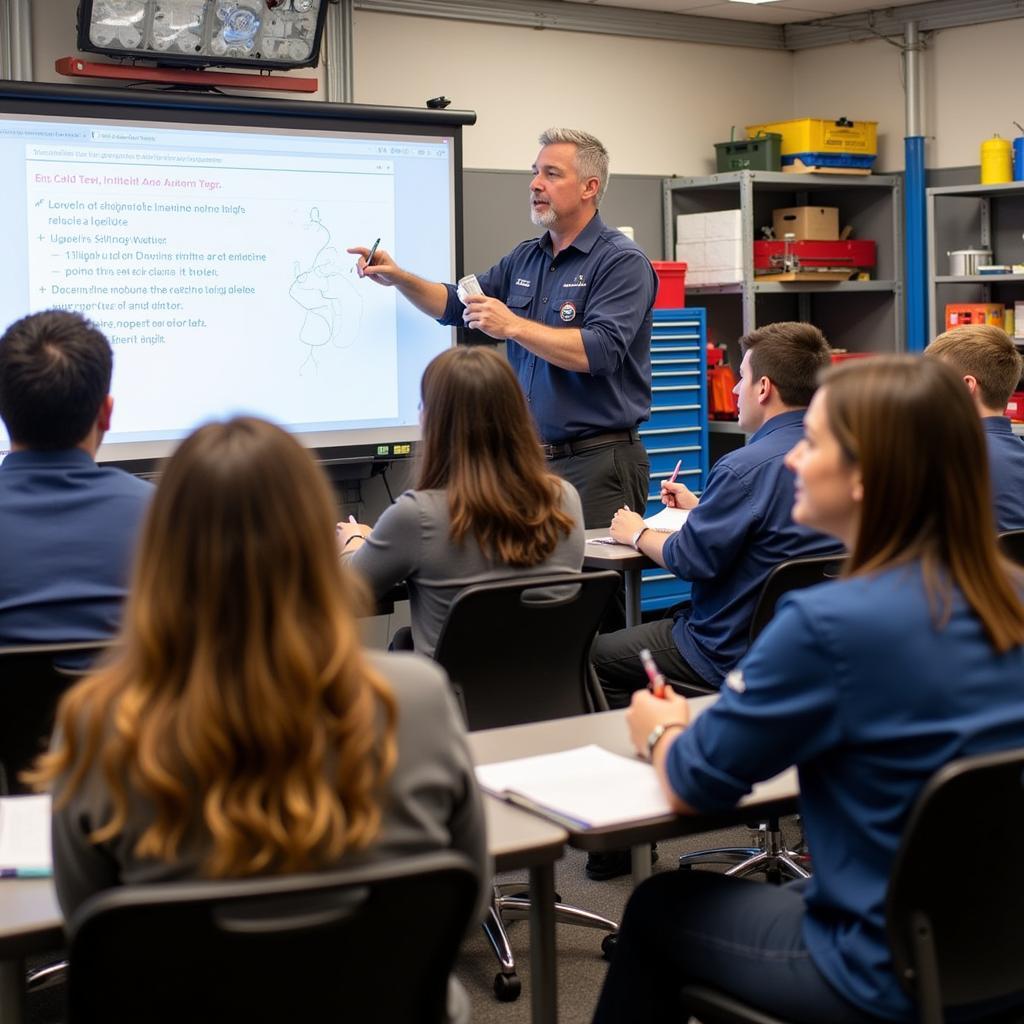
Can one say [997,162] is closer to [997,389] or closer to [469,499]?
[997,389]

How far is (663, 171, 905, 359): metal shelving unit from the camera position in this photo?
19.7ft

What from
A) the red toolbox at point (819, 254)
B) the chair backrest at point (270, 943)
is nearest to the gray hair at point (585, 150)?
the red toolbox at point (819, 254)

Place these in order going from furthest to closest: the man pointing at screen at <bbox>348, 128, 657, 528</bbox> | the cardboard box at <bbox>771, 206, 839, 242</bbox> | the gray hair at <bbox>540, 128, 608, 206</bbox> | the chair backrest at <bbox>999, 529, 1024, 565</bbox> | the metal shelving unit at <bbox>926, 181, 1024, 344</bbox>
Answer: the cardboard box at <bbox>771, 206, 839, 242</bbox>
the metal shelving unit at <bbox>926, 181, 1024, 344</bbox>
the gray hair at <bbox>540, 128, 608, 206</bbox>
the man pointing at screen at <bbox>348, 128, 657, 528</bbox>
the chair backrest at <bbox>999, 529, 1024, 565</bbox>

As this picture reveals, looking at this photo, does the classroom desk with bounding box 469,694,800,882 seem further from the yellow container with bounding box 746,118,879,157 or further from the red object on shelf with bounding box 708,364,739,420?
the yellow container with bounding box 746,118,879,157

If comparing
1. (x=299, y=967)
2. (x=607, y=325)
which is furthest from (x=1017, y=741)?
(x=607, y=325)

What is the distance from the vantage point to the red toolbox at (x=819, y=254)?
607 cm

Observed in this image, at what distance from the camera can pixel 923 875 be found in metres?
1.40

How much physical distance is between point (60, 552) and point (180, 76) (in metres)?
2.88

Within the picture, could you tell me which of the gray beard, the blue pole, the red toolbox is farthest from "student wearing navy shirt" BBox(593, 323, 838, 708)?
the blue pole

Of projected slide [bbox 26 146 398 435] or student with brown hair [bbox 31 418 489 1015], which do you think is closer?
student with brown hair [bbox 31 418 489 1015]

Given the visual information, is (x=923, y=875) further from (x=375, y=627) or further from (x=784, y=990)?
(x=375, y=627)

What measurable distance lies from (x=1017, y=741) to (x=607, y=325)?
8.40ft

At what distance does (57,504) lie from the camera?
2018 millimetres

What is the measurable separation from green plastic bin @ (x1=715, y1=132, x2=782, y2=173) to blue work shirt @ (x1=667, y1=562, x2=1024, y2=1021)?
4898 millimetres
